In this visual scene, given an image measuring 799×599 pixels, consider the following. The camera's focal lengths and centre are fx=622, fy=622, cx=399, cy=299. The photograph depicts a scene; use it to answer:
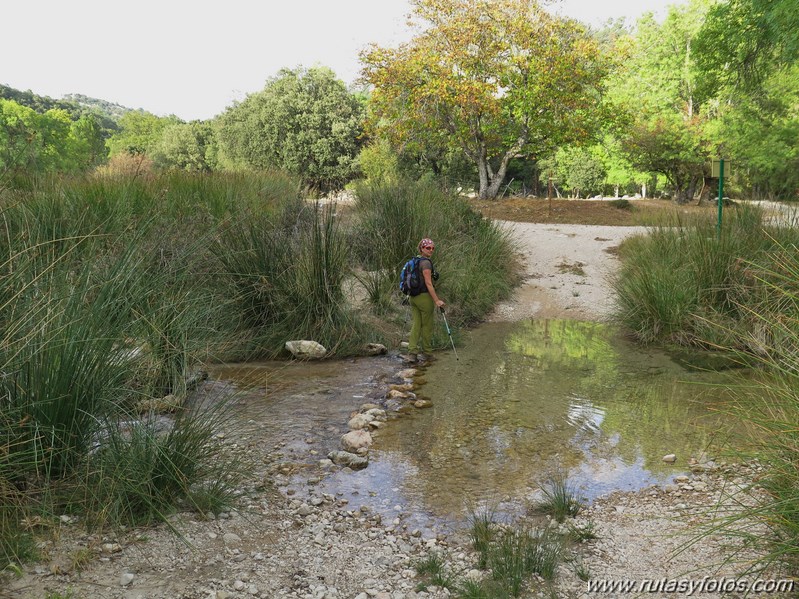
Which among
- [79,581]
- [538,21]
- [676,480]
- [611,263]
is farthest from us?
[538,21]

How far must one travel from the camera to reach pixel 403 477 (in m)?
4.13

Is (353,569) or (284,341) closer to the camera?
(353,569)

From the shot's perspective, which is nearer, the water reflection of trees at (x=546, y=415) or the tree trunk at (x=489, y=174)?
the water reflection of trees at (x=546, y=415)

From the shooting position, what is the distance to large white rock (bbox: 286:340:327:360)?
6.98 meters

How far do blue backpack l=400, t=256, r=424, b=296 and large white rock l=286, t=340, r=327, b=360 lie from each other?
4.07ft

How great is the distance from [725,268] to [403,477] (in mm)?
5616

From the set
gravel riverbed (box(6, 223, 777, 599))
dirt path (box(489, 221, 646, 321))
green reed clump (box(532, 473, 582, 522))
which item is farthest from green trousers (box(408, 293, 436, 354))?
green reed clump (box(532, 473, 582, 522))

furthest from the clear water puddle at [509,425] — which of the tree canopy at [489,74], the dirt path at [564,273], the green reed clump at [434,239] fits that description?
the tree canopy at [489,74]

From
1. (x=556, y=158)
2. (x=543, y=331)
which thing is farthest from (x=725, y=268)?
(x=556, y=158)

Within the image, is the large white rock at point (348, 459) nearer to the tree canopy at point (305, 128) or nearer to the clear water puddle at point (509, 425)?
the clear water puddle at point (509, 425)

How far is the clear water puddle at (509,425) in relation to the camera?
395 cm

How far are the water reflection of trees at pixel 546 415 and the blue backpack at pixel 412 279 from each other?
0.96m

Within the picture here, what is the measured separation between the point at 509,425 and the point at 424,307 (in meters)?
2.48

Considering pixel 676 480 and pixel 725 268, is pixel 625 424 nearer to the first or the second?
pixel 676 480
